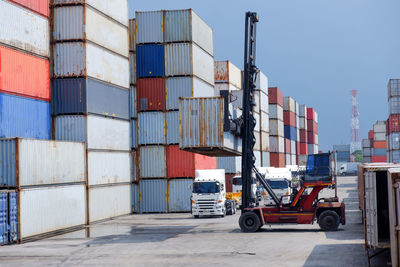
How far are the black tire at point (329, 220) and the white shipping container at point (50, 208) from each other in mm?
13808

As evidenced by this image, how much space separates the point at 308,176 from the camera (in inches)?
1091

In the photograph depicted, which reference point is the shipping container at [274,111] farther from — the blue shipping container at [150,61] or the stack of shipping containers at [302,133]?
the blue shipping container at [150,61]

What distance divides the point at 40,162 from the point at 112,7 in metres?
15.4

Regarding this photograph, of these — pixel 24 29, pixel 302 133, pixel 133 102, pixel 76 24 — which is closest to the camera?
pixel 24 29

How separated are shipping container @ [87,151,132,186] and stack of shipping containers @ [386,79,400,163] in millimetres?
33759

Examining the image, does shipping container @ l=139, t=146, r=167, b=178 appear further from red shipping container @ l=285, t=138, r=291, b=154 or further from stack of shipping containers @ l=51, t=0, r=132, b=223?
red shipping container @ l=285, t=138, r=291, b=154

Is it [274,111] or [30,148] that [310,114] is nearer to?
[274,111]

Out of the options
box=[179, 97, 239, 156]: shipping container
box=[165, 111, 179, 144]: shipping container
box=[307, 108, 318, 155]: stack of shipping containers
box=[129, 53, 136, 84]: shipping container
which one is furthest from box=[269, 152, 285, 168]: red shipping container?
box=[179, 97, 239, 156]: shipping container

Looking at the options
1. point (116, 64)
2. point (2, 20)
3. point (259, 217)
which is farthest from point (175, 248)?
point (116, 64)

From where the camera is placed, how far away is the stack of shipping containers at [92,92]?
118 ft

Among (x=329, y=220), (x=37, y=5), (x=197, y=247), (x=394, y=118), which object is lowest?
(x=197, y=247)

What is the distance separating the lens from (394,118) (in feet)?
208

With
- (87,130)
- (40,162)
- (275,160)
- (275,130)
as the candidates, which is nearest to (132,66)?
(87,130)

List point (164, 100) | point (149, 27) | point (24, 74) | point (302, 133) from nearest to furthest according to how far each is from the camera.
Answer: point (24, 74) < point (164, 100) < point (149, 27) < point (302, 133)
